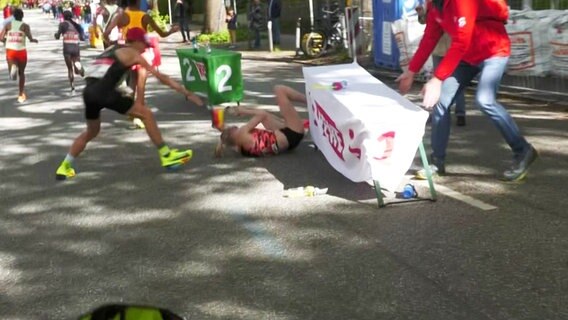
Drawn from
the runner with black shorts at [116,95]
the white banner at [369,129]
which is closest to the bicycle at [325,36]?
the runner with black shorts at [116,95]

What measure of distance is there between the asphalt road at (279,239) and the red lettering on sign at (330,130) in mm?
380

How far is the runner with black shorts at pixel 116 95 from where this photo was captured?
309 inches

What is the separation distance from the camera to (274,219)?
619 centimetres

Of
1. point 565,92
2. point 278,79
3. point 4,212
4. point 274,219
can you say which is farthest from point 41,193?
point 278,79

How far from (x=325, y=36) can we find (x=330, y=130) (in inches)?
561

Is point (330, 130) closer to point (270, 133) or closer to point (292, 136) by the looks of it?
point (292, 136)

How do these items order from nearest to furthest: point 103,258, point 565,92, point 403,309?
point 403,309 → point 103,258 → point 565,92

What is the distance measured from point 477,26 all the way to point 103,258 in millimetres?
3589

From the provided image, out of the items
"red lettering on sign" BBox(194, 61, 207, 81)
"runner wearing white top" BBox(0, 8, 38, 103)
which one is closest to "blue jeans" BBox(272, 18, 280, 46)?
"runner wearing white top" BBox(0, 8, 38, 103)

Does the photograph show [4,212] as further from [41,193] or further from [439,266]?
[439,266]

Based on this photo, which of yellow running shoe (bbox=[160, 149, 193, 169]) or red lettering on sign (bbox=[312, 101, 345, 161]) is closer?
red lettering on sign (bbox=[312, 101, 345, 161])

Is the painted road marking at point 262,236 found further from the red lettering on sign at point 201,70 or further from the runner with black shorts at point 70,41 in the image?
the runner with black shorts at point 70,41

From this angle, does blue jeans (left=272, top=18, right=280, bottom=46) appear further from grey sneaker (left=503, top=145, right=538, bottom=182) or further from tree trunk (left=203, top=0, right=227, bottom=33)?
grey sneaker (left=503, top=145, right=538, bottom=182)

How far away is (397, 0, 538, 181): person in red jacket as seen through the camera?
20.4 ft
